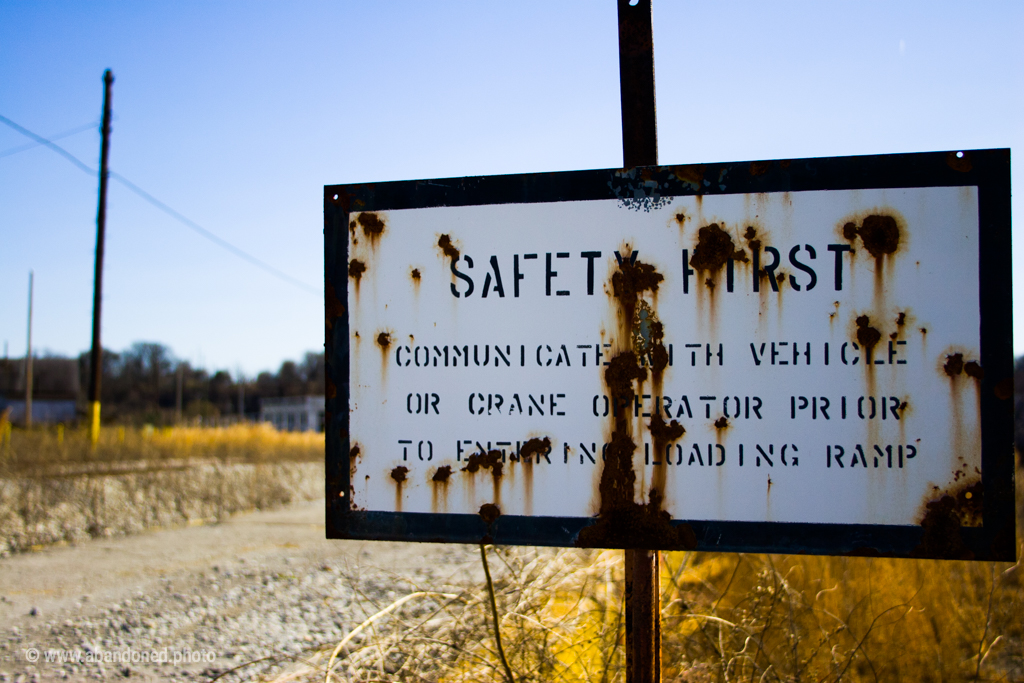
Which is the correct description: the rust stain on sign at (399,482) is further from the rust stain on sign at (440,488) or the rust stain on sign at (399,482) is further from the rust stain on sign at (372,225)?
the rust stain on sign at (372,225)

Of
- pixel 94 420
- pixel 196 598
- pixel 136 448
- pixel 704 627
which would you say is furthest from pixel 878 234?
pixel 94 420

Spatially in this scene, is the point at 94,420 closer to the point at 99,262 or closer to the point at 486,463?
the point at 99,262

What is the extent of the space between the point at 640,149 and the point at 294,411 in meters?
73.4

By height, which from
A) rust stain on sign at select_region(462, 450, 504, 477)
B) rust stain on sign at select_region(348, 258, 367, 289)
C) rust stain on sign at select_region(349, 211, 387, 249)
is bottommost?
rust stain on sign at select_region(462, 450, 504, 477)

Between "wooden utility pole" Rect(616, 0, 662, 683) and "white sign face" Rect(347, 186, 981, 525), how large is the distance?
21cm

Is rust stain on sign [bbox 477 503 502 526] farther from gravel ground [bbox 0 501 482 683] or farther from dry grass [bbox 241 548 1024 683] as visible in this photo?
gravel ground [bbox 0 501 482 683]

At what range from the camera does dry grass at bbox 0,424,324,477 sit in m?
9.21

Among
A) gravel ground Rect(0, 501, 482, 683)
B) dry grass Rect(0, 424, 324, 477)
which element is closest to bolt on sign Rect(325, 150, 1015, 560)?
gravel ground Rect(0, 501, 482, 683)

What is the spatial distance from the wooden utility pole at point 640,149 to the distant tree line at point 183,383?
62100 millimetres

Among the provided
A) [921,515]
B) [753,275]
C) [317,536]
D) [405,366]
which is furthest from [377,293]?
[317,536]

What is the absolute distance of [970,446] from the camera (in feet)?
5.25

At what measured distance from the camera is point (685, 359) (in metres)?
1.69

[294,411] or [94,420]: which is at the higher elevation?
[94,420]

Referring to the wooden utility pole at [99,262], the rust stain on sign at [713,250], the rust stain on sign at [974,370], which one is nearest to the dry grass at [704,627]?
the rust stain on sign at [974,370]
